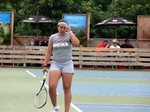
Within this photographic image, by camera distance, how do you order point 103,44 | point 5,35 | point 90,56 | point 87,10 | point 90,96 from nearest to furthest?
point 90,96 → point 90,56 → point 103,44 → point 5,35 → point 87,10

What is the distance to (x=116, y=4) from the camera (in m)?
44.5

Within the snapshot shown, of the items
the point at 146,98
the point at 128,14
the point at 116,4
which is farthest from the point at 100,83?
the point at 116,4

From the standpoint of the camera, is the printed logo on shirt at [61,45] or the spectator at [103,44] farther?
the spectator at [103,44]

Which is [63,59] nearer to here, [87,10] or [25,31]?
[25,31]

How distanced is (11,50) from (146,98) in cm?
1481

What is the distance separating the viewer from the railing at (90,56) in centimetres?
2825

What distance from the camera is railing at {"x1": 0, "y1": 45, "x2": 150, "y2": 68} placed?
1112 inches

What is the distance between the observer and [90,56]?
28.5 m

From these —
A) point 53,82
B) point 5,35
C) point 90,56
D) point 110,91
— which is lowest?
point 110,91

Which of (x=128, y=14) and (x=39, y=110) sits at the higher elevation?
(x=128, y=14)

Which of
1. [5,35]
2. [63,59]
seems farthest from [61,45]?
[5,35]

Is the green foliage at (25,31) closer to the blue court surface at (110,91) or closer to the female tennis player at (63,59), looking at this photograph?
the blue court surface at (110,91)

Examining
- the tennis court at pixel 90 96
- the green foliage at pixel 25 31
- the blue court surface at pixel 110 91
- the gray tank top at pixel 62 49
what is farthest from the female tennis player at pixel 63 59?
the green foliage at pixel 25 31

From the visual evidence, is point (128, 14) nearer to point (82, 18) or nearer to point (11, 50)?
point (82, 18)
